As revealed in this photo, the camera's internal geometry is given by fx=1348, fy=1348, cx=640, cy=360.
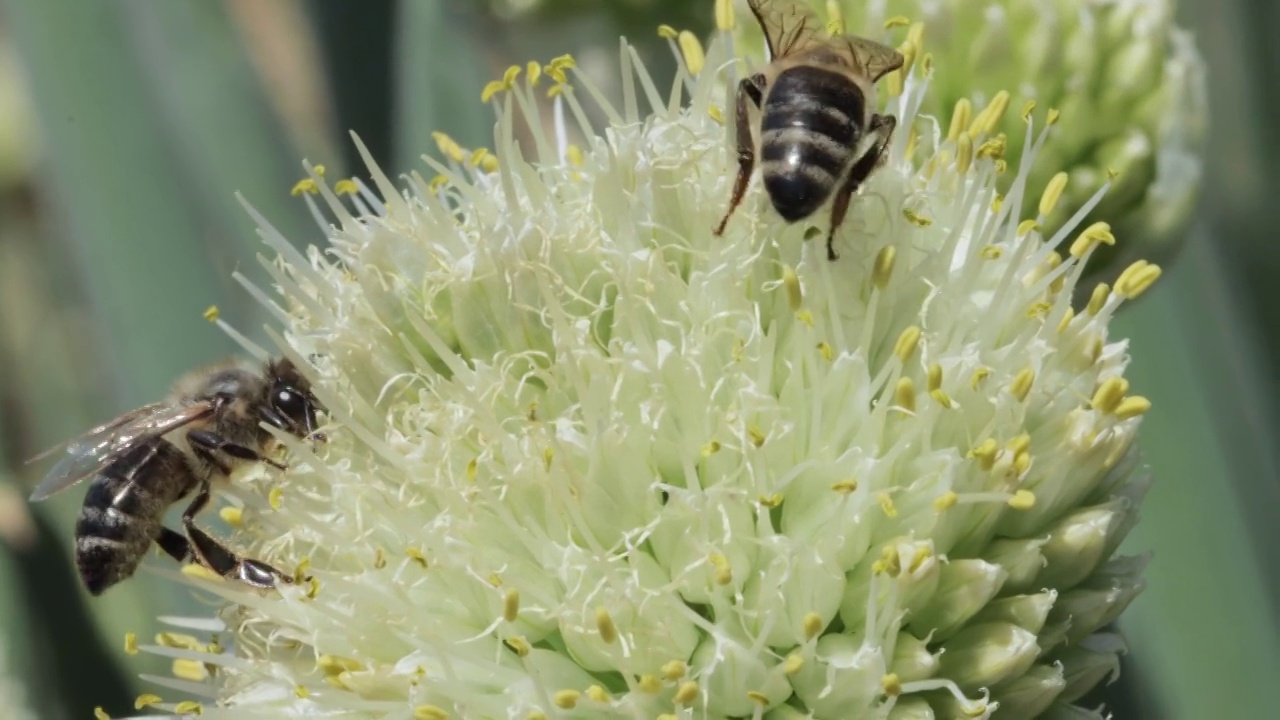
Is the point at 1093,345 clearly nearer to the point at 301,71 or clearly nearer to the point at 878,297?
the point at 878,297

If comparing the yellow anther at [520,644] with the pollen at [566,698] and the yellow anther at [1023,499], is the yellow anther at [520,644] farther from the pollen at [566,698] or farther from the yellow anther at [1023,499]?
the yellow anther at [1023,499]

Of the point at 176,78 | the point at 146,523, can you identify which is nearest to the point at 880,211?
the point at 146,523

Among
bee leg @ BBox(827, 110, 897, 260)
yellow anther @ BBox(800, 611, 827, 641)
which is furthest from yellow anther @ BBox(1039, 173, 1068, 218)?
yellow anther @ BBox(800, 611, 827, 641)

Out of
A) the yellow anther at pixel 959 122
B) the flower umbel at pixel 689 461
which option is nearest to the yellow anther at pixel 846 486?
the flower umbel at pixel 689 461

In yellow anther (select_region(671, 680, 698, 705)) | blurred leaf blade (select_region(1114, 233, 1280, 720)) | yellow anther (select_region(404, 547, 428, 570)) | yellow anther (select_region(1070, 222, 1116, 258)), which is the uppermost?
yellow anther (select_region(1070, 222, 1116, 258))

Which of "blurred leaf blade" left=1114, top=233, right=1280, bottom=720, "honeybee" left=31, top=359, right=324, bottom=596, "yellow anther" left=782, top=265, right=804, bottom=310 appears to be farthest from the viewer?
"blurred leaf blade" left=1114, top=233, right=1280, bottom=720

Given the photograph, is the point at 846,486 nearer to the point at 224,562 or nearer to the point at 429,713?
the point at 429,713

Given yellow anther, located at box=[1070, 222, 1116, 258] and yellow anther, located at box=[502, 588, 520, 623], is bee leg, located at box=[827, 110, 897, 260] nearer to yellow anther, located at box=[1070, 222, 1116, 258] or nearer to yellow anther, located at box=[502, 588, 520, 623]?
yellow anther, located at box=[1070, 222, 1116, 258]
